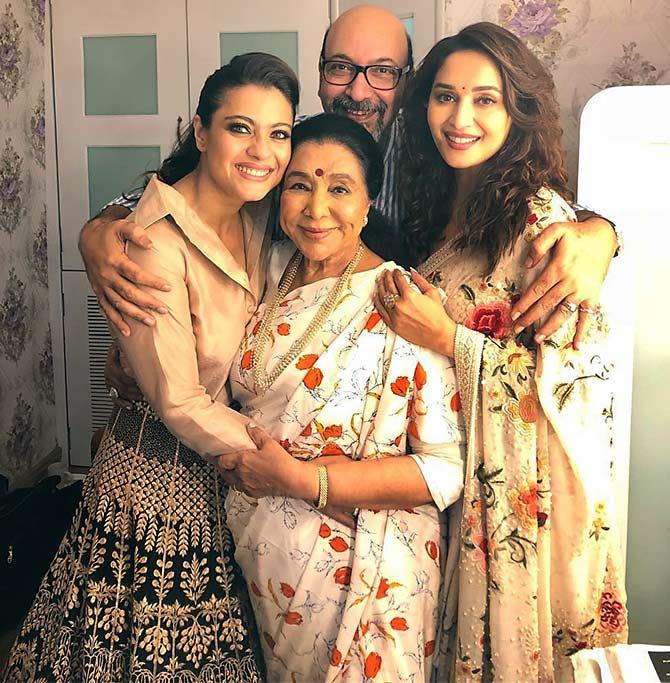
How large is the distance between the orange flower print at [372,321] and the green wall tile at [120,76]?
694 millimetres

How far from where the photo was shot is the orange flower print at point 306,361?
4.78ft

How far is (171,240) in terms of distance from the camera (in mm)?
1446

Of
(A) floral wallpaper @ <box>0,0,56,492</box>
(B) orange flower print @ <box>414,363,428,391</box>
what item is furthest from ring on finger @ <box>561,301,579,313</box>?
(A) floral wallpaper @ <box>0,0,56,492</box>

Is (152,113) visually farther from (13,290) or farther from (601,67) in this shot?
(601,67)

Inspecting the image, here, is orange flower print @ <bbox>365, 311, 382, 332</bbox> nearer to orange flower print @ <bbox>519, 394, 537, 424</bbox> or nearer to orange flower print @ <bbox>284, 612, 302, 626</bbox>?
orange flower print @ <bbox>519, 394, 537, 424</bbox>

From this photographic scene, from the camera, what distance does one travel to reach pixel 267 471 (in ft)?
4.72

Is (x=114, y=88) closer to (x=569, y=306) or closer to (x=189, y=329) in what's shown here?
(x=189, y=329)

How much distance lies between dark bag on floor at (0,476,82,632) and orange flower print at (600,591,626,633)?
124 centimetres

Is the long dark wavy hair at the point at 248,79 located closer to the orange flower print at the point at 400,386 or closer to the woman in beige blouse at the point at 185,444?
the woman in beige blouse at the point at 185,444

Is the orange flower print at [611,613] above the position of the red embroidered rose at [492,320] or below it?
below

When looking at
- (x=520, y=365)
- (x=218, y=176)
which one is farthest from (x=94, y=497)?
(x=520, y=365)

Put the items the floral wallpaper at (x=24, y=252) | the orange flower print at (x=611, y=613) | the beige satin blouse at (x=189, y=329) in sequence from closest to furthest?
the beige satin blouse at (x=189, y=329) → the orange flower print at (x=611, y=613) → the floral wallpaper at (x=24, y=252)

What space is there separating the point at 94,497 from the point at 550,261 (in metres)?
0.87

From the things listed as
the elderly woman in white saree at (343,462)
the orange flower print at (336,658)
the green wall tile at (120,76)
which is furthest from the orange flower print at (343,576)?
the green wall tile at (120,76)
